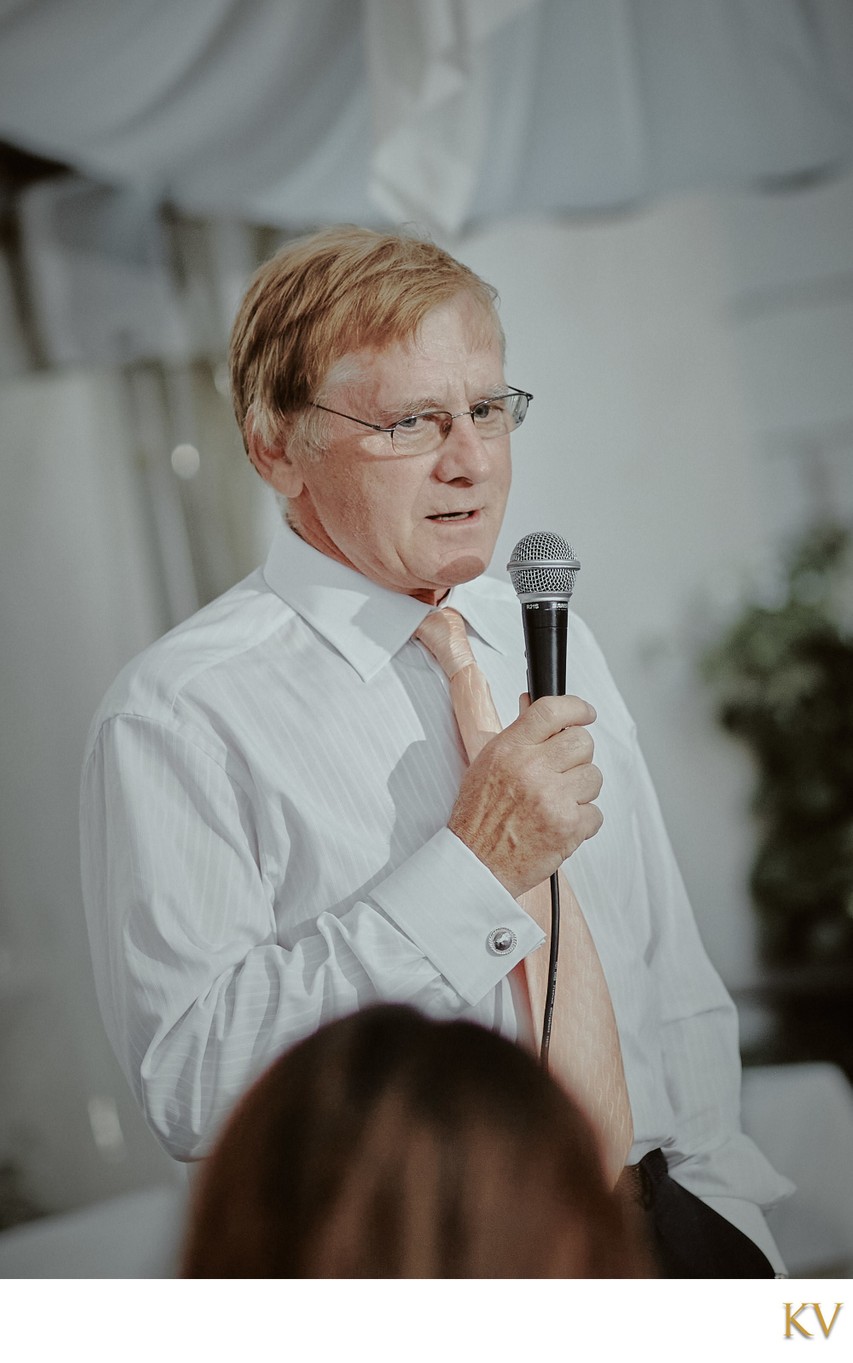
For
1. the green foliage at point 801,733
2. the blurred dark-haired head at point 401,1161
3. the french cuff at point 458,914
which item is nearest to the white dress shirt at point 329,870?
the french cuff at point 458,914

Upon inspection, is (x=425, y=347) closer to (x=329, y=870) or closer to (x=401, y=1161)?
(x=329, y=870)

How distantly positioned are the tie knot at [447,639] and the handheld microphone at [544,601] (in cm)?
14

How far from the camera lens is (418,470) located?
1294 millimetres

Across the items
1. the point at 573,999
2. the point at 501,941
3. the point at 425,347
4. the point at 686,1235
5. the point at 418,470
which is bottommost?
the point at 686,1235

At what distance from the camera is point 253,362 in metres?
1.39

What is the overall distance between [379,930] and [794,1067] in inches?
24.7

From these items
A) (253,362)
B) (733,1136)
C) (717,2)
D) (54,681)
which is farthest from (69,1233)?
(717,2)

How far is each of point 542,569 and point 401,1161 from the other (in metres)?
0.60

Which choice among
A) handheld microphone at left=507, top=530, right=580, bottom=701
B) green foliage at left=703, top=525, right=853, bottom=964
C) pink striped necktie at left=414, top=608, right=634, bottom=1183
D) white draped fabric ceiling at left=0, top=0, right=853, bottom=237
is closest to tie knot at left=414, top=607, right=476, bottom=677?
pink striped necktie at left=414, top=608, right=634, bottom=1183

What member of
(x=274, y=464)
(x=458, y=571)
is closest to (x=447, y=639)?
(x=458, y=571)

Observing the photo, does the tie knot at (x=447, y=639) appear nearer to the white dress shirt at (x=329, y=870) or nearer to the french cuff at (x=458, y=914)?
Result: the white dress shirt at (x=329, y=870)

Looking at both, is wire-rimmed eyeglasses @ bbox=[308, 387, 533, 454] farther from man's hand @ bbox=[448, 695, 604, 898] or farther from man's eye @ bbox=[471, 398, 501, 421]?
man's hand @ bbox=[448, 695, 604, 898]

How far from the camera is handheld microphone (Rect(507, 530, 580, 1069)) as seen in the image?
1196mm

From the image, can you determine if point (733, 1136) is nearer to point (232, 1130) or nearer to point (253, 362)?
point (232, 1130)
